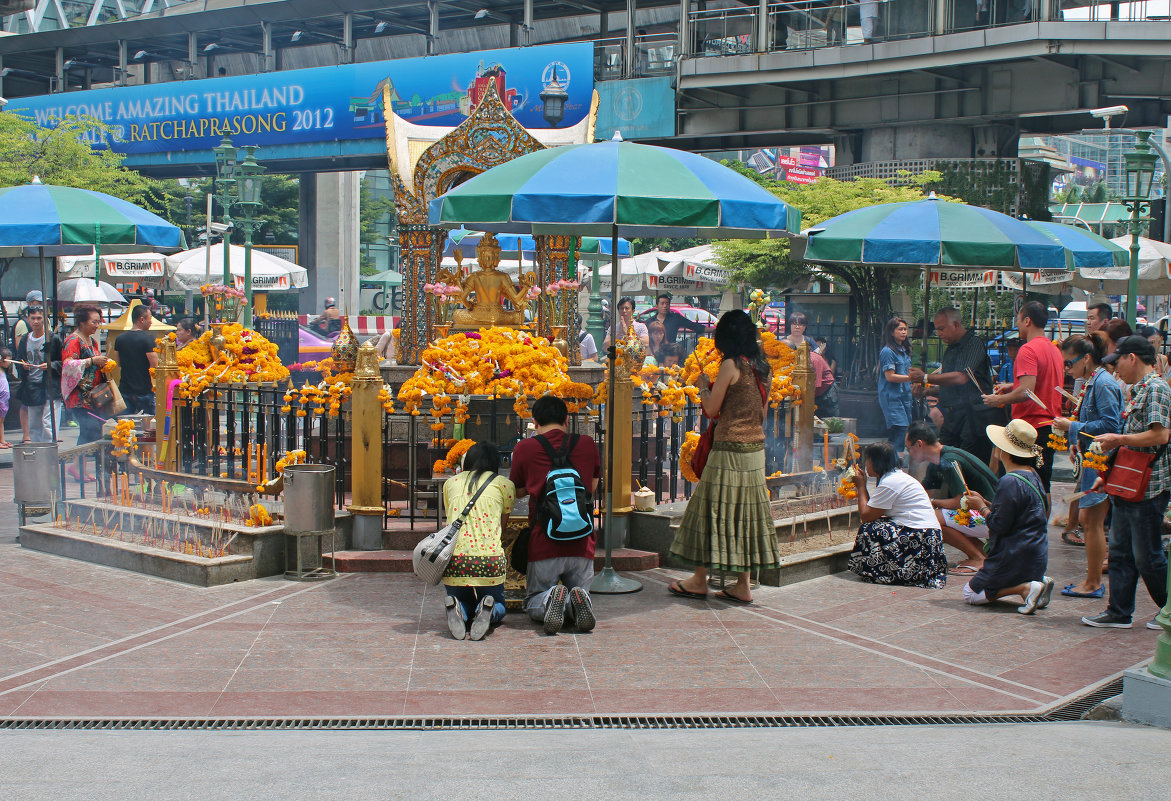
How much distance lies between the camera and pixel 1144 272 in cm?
1662

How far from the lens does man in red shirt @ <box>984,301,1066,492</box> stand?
9289 millimetres

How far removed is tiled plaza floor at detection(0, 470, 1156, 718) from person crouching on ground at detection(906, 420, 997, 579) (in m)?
0.71

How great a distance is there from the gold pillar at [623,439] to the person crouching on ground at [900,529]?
5.92 ft

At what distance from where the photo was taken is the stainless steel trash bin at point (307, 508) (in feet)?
26.0

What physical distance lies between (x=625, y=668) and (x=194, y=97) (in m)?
31.6

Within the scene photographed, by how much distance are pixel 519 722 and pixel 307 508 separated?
10.4 ft

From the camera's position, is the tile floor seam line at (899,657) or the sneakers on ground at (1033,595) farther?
the sneakers on ground at (1033,595)

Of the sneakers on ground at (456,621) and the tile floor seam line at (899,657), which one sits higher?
the sneakers on ground at (456,621)

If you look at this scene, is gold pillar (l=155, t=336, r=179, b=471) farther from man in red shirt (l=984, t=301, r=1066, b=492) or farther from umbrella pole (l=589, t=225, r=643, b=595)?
man in red shirt (l=984, t=301, r=1066, b=492)

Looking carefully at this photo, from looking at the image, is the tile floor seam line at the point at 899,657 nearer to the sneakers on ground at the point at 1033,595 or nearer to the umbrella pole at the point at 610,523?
the umbrella pole at the point at 610,523

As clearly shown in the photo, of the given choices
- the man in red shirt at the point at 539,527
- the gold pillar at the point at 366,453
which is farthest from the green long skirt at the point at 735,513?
the gold pillar at the point at 366,453

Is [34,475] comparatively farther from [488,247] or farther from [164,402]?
[488,247]

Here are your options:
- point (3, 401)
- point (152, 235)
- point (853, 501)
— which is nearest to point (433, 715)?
point (853, 501)

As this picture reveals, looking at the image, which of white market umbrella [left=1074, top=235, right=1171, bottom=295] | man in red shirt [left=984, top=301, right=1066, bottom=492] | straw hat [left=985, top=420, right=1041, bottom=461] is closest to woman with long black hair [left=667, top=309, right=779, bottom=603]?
straw hat [left=985, top=420, right=1041, bottom=461]
